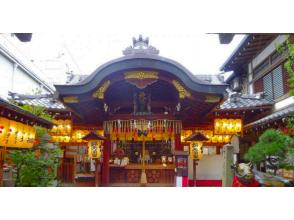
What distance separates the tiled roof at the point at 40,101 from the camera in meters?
12.2

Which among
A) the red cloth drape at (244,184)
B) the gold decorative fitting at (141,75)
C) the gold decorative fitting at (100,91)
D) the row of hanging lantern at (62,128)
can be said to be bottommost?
the red cloth drape at (244,184)

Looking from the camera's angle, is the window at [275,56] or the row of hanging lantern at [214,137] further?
the row of hanging lantern at [214,137]

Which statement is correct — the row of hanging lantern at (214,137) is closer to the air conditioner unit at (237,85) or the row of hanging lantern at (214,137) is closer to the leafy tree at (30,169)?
the air conditioner unit at (237,85)

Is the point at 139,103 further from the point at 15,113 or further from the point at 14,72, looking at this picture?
the point at 14,72

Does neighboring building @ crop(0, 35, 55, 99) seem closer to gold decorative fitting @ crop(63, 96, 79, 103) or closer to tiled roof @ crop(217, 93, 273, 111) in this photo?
gold decorative fitting @ crop(63, 96, 79, 103)

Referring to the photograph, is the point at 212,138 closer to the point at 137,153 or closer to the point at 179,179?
the point at 179,179

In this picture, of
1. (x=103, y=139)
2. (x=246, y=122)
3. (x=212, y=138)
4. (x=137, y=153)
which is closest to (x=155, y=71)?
(x=103, y=139)

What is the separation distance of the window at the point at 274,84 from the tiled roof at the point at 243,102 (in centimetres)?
31

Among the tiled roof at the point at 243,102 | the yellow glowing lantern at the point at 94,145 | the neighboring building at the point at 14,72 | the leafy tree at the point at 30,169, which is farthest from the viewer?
the neighboring building at the point at 14,72

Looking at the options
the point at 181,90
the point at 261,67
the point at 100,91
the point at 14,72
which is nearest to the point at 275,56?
the point at 261,67

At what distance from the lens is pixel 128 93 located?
11.2 m

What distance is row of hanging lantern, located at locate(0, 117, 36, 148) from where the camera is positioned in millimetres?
7284

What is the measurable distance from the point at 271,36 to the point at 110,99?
21.0 feet

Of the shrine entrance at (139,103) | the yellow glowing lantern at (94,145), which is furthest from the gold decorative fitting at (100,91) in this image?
the yellow glowing lantern at (94,145)
